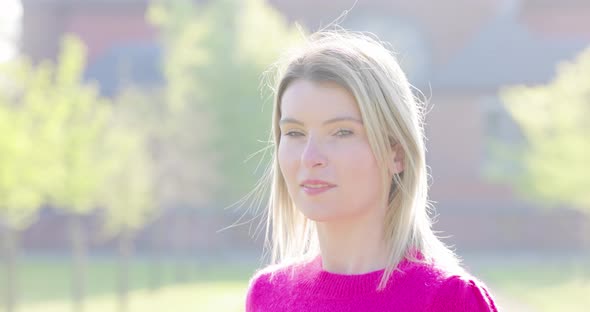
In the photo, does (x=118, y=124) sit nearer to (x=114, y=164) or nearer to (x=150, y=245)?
(x=114, y=164)

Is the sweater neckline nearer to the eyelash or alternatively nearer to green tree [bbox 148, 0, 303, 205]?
the eyelash

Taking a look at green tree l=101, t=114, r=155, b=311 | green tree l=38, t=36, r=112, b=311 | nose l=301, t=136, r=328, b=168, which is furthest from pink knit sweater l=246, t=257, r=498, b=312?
green tree l=101, t=114, r=155, b=311

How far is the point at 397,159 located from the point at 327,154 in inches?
7.4

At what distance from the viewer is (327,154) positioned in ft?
7.09

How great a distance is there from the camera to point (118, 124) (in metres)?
18.8

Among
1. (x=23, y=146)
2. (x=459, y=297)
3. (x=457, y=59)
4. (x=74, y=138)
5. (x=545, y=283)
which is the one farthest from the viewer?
(x=457, y=59)

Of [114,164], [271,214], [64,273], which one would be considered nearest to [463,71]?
[64,273]

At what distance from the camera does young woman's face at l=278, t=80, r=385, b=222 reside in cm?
216

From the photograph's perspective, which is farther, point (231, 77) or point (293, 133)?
point (231, 77)

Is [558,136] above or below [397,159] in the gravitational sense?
above

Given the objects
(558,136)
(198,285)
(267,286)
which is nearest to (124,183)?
(198,285)

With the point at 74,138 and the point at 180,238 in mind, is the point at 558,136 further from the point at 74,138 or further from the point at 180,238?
the point at 74,138

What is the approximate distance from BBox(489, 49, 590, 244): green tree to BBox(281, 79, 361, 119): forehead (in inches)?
744

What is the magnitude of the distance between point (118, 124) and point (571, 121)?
9477 millimetres
